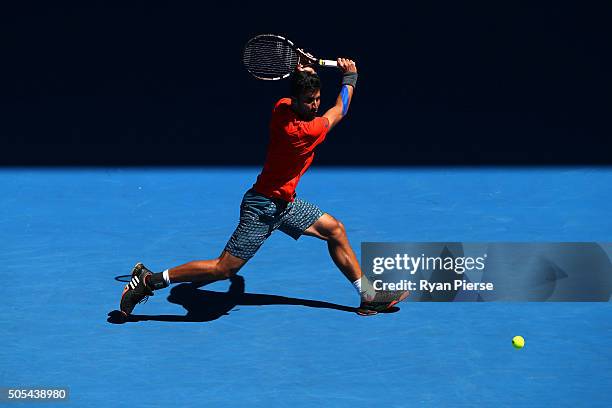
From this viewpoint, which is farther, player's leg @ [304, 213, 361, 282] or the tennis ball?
player's leg @ [304, 213, 361, 282]

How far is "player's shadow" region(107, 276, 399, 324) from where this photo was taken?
930 cm

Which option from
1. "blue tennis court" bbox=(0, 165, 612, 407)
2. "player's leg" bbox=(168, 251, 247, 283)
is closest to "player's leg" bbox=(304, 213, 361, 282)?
"blue tennis court" bbox=(0, 165, 612, 407)

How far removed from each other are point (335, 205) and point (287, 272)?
5.06ft

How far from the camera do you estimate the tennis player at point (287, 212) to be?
8898 millimetres
